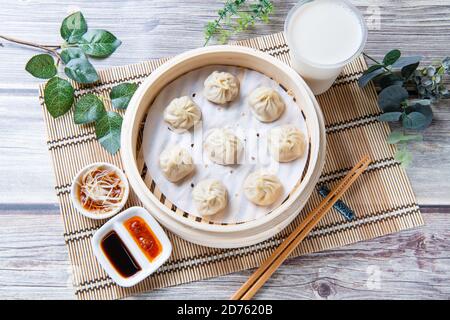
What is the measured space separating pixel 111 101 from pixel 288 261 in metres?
0.97

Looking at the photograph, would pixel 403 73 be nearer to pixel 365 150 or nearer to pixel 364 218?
pixel 365 150

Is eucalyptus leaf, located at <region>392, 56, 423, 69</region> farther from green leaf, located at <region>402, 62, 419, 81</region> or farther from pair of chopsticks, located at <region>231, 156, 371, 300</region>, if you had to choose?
pair of chopsticks, located at <region>231, 156, 371, 300</region>

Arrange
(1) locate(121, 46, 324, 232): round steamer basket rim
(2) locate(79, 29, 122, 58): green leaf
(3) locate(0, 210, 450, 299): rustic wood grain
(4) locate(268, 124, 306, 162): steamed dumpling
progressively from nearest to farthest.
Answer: (1) locate(121, 46, 324, 232): round steamer basket rim < (4) locate(268, 124, 306, 162): steamed dumpling < (3) locate(0, 210, 450, 299): rustic wood grain < (2) locate(79, 29, 122, 58): green leaf

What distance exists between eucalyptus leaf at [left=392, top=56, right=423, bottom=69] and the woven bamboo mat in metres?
0.14

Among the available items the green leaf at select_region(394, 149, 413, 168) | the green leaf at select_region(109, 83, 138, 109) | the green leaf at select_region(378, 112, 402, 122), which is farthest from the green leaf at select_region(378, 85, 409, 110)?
the green leaf at select_region(109, 83, 138, 109)

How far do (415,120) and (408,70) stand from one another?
8.3 inches

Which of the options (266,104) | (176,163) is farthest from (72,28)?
(266,104)

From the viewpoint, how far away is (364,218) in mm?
2172

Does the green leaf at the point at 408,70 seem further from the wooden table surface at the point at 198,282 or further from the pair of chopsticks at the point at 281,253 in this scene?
the pair of chopsticks at the point at 281,253

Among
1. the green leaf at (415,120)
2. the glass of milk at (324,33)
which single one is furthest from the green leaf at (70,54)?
the green leaf at (415,120)

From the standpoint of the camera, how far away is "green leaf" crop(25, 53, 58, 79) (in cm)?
222

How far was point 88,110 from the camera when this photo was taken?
7.20 ft

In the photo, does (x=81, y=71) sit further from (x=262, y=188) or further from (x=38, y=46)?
(x=262, y=188)
